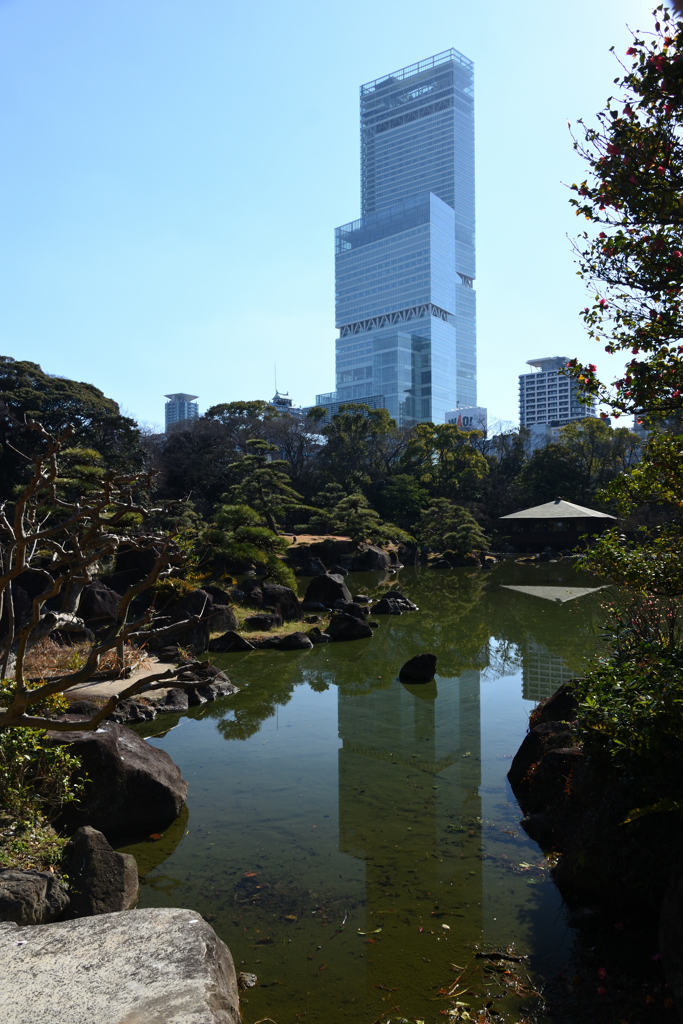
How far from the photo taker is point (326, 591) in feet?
52.3

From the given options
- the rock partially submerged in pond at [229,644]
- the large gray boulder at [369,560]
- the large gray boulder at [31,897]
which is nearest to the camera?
the large gray boulder at [31,897]

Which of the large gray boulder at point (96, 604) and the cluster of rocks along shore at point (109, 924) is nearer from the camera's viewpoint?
the cluster of rocks along shore at point (109, 924)

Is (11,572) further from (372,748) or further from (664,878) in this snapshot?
(372,748)

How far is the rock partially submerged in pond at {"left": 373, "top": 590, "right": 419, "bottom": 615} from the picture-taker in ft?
51.4

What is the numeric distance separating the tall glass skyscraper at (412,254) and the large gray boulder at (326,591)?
75.5 m

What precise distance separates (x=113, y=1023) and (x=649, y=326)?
4.66 metres

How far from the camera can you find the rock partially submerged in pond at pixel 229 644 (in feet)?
37.5

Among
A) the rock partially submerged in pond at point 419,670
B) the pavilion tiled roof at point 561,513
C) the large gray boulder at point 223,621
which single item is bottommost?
the rock partially submerged in pond at point 419,670

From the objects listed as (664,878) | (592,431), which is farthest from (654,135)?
(592,431)

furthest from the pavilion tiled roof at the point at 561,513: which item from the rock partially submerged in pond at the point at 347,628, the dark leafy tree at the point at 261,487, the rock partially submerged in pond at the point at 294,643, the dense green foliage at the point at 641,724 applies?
the dense green foliage at the point at 641,724

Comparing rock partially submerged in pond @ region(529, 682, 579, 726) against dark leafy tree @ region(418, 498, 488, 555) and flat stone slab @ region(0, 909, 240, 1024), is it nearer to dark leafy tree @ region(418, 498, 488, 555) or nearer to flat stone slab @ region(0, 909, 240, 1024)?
flat stone slab @ region(0, 909, 240, 1024)

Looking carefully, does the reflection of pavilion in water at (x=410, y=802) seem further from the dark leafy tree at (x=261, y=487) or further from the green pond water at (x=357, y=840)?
the dark leafy tree at (x=261, y=487)

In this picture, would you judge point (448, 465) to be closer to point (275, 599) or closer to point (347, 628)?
point (275, 599)

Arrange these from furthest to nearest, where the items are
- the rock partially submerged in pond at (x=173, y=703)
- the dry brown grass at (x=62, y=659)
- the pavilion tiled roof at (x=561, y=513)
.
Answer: the pavilion tiled roof at (x=561, y=513), the dry brown grass at (x=62, y=659), the rock partially submerged in pond at (x=173, y=703)
